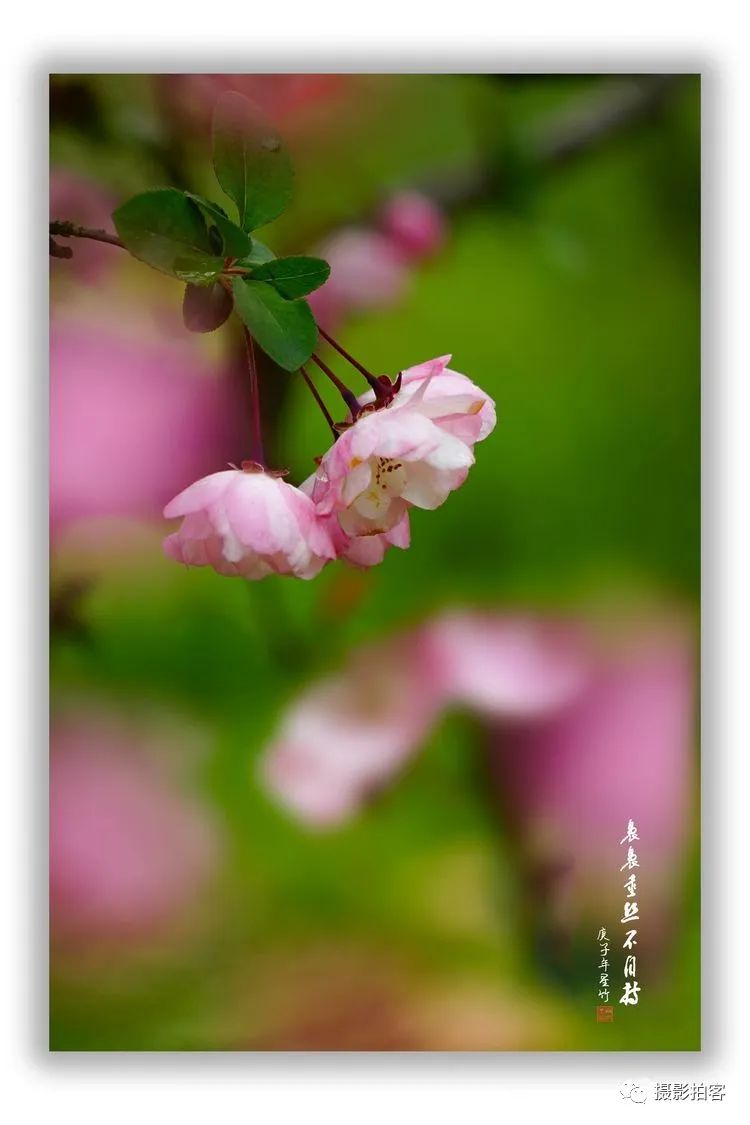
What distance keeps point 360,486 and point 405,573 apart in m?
0.37

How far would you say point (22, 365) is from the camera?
1.17m

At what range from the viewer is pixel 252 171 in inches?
35.6

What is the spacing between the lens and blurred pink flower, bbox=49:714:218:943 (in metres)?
1.16

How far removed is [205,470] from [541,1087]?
0.76 m

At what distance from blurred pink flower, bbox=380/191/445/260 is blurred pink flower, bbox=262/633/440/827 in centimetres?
42

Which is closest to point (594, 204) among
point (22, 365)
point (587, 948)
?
point (22, 365)

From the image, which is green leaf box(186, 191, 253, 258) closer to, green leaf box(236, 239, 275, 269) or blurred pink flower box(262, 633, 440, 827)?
green leaf box(236, 239, 275, 269)

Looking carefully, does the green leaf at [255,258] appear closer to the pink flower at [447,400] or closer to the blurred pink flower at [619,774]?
the pink flower at [447,400]

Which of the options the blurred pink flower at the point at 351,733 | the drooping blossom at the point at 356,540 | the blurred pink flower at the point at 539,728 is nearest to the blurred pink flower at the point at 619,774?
the blurred pink flower at the point at 539,728

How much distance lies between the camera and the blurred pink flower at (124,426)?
1158 millimetres

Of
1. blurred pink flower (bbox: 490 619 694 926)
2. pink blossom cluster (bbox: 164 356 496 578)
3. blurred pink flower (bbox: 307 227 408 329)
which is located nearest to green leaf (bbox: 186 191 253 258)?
pink blossom cluster (bbox: 164 356 496 578)

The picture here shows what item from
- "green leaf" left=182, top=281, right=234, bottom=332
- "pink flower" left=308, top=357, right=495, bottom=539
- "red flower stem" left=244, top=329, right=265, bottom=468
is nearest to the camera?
"pink flower" left=308, top=357, right=495, bottom=539

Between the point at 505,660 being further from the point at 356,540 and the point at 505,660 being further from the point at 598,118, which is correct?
the point at 598,118

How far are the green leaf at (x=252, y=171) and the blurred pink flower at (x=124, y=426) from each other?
28 cm
